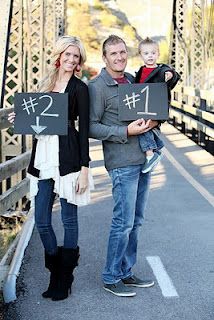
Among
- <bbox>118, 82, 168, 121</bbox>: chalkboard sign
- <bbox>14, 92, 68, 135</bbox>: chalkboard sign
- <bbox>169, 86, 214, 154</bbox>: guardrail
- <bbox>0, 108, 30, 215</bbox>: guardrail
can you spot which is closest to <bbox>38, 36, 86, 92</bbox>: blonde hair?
<bbox>14, 92, 68, 135</bbox>: chalkboard sign

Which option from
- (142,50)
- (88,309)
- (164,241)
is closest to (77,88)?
(142,50)

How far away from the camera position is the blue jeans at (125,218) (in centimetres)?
530

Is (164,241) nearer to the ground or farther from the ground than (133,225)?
nearer to the ground

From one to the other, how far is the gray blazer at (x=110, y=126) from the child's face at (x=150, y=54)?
1.08 ft

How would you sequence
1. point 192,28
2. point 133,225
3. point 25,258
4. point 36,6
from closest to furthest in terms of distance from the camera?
point 133,225 < point 25,258 < point 36,6 < point 192,28

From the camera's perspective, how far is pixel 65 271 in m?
5.34

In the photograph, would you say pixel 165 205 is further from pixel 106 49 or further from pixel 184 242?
pixel 106 49

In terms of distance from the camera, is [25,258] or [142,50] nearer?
[142,50]

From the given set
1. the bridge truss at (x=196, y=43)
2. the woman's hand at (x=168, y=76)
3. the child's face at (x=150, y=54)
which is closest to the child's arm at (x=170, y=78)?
the woman's hand at (x=168, y=76)

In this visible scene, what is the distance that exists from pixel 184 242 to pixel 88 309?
2.26 meters

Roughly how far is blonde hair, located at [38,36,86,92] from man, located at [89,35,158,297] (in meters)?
0.18

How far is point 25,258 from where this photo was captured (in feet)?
21.8

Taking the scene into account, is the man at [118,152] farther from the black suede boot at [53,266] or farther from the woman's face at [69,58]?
the black suede boot at [53,266]

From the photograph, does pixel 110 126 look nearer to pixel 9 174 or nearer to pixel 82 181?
pixel 82 181
